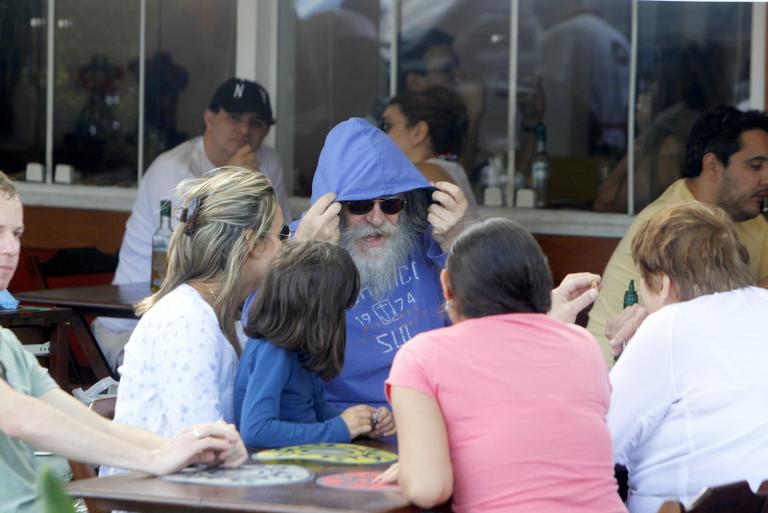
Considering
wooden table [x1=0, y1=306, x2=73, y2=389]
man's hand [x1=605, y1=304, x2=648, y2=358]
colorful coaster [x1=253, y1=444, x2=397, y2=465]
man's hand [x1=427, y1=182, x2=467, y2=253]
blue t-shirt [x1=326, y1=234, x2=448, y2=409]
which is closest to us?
colorful coaster [x1=253, y1=444, x2=397, y2=465]

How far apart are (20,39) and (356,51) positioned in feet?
6.82

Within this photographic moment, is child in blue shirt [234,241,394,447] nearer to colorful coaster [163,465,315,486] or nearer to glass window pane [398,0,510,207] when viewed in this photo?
colorful coaster [163,465,315,486]

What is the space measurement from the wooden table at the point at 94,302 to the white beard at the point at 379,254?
52.9 inches

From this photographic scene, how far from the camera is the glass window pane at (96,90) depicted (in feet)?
24.6

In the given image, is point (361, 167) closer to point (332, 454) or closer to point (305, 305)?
point (305, 305)

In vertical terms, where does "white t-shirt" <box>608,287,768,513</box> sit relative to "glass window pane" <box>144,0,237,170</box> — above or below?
below

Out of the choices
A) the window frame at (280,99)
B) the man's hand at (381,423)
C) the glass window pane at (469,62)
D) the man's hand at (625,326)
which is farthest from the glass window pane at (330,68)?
the man's hand at (381,423)

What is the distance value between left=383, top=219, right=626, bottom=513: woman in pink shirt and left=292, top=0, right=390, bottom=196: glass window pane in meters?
4.67

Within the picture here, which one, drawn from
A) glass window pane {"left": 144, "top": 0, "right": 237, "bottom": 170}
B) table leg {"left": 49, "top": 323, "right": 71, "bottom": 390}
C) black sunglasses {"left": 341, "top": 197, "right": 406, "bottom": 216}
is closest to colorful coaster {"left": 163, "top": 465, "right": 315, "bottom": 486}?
black sunglasses {"left": 341, "top": 197, "right": 406, "bottom": 216}

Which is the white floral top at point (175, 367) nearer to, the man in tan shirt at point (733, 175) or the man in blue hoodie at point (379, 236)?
the man in blue hoodie at point (379, 236)

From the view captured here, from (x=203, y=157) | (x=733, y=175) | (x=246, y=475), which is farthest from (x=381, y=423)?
(x=203, y=157)

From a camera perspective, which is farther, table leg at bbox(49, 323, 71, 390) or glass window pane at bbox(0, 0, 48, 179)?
glass window pane at bbox(0, 0, 48, 179)

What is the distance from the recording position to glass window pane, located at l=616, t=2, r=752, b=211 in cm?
642

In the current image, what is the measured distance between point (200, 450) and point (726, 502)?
0.96m
